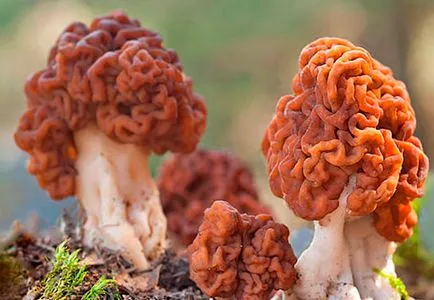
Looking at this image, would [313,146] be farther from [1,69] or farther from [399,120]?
[1,69]

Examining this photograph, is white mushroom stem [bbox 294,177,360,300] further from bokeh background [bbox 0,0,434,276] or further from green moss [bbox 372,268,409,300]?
bokeh background [bbox 0,0,434,276]

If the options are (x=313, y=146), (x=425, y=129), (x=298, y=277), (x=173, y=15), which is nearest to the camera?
(x=313, y=146)

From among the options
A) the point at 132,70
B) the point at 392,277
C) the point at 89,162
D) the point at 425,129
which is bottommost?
the point at 392,277

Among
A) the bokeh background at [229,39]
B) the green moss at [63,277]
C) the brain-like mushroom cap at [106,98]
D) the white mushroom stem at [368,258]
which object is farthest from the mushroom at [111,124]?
the bokeh background at [229,39]

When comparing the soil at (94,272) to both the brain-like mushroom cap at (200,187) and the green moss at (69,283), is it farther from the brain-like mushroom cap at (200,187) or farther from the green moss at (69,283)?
the brain-like mushroom cap at (200,187)

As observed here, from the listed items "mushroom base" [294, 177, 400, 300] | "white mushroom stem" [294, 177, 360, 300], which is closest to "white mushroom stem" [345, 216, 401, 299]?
"mushroom base" [294, 177, 400, 300]

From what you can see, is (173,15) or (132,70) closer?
(132,70)

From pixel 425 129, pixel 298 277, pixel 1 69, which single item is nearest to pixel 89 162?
pixel 298 277

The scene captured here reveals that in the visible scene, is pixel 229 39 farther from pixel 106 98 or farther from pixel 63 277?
pixel 63 277
